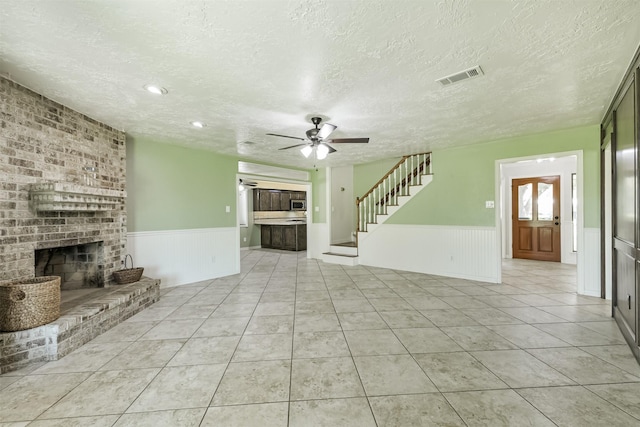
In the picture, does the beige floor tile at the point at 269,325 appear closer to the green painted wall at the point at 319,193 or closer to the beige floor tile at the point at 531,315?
the beige floor tile at the point at 531,315

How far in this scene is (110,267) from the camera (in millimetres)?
3699

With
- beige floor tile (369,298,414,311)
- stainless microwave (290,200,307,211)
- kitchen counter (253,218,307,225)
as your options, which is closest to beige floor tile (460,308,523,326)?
beige floor tile (369,298,414,311)

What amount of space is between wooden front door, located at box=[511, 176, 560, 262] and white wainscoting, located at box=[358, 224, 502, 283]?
3131mm

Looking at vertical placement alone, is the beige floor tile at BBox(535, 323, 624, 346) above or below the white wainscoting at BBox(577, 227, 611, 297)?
below

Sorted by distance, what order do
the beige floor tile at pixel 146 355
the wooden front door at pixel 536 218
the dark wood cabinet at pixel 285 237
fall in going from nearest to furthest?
the beige floor tile at pixel 146 355
the wooden front door at pixel 536 218
the dark wood cabinet at pixel 285 237

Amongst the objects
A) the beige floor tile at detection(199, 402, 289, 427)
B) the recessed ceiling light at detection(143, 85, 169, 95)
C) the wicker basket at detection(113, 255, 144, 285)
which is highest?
the recessed ceiling light at detection(143, 85, 169, 95)

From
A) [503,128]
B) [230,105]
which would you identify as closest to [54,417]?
[230,105]

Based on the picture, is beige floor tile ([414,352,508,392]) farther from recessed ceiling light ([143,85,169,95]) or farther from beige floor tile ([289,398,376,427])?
recessed ceiling light ([143,85,169,95])

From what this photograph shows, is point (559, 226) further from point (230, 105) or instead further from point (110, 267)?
point (110, 267)

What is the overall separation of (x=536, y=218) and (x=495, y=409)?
679cm

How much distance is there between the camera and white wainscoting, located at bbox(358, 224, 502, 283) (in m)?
4.77

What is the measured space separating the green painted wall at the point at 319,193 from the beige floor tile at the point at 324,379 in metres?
5.17

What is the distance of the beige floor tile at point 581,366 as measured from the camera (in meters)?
1.98

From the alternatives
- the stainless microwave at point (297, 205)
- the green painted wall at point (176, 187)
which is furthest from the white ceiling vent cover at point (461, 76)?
the stainless microwave at point (297, 205)
